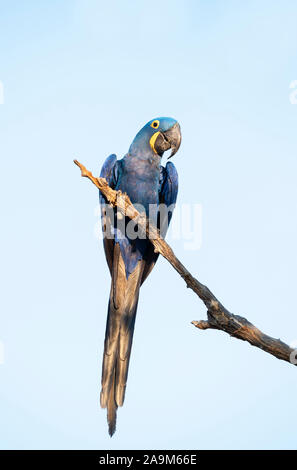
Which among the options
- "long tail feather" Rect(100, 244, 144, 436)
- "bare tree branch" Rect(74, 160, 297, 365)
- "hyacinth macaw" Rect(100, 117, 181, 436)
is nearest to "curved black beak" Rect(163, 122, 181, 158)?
"hyacinth macaw" Rect(100, 117, 181, 436)

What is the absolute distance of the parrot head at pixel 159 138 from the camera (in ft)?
20.4

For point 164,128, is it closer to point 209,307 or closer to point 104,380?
point 209,307

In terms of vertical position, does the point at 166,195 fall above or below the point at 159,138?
below

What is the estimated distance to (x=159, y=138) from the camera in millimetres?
6246

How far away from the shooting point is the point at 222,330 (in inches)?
179

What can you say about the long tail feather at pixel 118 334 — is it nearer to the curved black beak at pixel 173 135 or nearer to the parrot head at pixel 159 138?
the parrot head at pixel 159 138

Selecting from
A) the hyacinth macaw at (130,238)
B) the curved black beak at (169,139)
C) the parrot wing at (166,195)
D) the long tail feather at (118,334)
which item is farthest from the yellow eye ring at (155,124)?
the long tail feather at (118,334)

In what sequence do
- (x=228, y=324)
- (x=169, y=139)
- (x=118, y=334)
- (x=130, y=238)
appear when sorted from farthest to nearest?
(x=169, y=139)
(x=130, y=238)
(x=118, y=334)
(x=228, y=324)

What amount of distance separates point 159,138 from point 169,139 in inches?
5.2

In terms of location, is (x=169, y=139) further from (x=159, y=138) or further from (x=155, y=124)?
(x=155, y=124)

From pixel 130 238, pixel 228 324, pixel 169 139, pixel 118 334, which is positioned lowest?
pixel 228 324

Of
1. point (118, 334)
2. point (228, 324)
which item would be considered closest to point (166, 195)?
point (118, 334)

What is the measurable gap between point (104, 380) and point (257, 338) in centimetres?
218

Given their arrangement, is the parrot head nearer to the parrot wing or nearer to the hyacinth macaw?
the hyacinth macaw
